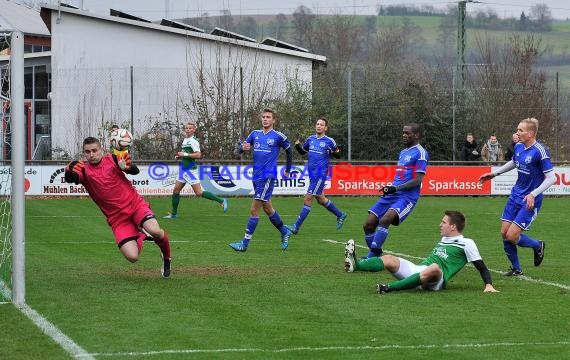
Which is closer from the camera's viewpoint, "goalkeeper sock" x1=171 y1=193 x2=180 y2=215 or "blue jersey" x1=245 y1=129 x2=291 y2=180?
"blue jersey" x1=245 y1=129 x2=291 y2=180

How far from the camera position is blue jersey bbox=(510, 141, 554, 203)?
45.3ft

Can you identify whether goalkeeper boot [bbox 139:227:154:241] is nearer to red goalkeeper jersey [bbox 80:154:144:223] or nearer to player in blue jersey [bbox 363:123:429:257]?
red goalkeeper jersey [bbox 80:154:144:223]

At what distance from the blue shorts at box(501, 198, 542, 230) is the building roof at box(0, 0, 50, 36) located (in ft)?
19.9

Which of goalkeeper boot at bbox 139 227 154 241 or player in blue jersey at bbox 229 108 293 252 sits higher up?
player in blue jersey at bbox 229 108 293 252

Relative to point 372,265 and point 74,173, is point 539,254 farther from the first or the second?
point 74,173

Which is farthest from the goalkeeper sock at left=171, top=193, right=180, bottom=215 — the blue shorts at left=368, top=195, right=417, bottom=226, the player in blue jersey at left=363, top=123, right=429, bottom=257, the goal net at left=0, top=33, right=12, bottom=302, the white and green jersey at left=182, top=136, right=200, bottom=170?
the player in blue jersey at left=363, top=123, right=429, bottom=257

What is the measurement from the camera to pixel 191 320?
399 inches

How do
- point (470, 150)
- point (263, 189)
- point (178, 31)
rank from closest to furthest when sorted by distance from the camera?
point (263, 189) < point (470, 150) < point (178, 31)

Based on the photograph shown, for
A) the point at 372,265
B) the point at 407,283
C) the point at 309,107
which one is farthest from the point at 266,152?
the point at 309,107

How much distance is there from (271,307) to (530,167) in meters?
4.54

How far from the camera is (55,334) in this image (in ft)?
30.7

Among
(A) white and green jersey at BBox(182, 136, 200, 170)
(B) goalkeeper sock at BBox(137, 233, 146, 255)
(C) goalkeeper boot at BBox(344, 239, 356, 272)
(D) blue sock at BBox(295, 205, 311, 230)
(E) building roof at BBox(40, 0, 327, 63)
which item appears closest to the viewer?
(B) goalkeeper sock at BBox(137, 233, 146, 255)

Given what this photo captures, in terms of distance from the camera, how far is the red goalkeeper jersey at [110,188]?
1286 centimetres

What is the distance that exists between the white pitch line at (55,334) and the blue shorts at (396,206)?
5207 millimetres
